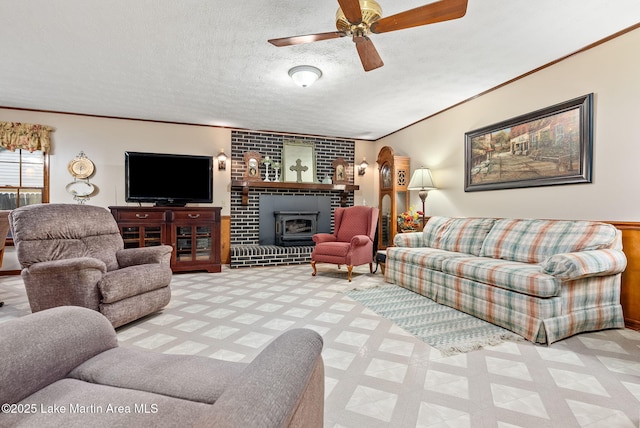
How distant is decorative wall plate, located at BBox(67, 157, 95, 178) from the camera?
4637 millimetres

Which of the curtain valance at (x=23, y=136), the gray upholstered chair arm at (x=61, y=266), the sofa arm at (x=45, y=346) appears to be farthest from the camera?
the curtain valance at (x=23, y=136)

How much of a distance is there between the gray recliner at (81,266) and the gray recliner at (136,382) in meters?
1.52

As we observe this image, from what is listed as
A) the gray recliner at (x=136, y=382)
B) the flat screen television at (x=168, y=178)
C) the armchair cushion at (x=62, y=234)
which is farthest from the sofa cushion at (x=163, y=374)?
the flat screen television at (x=168, y=178)

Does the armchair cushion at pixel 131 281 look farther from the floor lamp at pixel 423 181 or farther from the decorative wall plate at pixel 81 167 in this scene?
the floor lamp at pixel 423 181

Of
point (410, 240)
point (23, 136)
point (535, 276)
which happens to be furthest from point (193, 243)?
point (535, 276)

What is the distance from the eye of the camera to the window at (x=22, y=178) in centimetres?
442

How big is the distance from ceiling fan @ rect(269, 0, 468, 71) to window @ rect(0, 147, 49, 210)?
14.7 ft

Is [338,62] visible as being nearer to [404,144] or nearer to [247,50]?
[247,50]

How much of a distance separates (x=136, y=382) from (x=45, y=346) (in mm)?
268

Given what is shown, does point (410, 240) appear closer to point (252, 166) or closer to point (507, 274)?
point (507, 274)

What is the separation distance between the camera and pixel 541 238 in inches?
108

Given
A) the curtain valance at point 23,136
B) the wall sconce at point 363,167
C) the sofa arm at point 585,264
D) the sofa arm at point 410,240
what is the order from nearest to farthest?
the sofa arm at point 585,264 → the sofa arm at point 410,240 → the curtain valance at point 23,136 → the wall sconce at point 363,167

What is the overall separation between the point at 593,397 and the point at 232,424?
6.37ft

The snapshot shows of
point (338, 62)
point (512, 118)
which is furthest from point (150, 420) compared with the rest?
point (512, 118)
